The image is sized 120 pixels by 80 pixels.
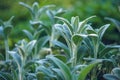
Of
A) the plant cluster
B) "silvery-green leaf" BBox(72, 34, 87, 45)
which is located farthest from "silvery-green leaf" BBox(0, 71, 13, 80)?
"silvery-green leaf" BBox(72, 34, 87, 45)

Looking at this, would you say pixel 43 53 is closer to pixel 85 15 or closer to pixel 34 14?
pixel 34 14

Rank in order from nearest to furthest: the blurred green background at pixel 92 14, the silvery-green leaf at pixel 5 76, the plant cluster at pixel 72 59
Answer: the plant cluster at pixel 72 59 → the silvery-green leaf at pixel 5 76 → the blurred green background at pixel 92 14

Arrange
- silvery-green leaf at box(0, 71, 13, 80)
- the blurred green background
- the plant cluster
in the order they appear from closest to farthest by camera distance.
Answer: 1. the plant cluster
2. silvery-green leaf at box(0, 71, 13, 80)
3. the blurred green background

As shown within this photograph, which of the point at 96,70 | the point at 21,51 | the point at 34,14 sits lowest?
the point at 96,70

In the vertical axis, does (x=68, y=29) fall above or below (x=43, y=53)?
above

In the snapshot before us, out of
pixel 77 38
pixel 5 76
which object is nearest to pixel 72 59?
pixel 77 38

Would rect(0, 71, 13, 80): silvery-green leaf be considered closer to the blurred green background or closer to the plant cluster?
the plant cluster

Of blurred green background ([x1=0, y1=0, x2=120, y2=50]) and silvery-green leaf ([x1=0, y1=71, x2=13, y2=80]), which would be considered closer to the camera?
silvery-green leaf ([x1=0, y1=71, x2=13, y2=80])

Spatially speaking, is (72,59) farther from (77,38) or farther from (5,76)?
(5,76)

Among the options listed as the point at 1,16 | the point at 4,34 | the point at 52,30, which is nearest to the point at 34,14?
the point at 52,30

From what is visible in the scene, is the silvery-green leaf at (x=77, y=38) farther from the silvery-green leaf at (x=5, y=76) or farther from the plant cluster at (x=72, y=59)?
the silvery-green leaf at (x=5, y=76)

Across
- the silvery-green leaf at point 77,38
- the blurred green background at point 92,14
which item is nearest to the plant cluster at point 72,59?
the silvery-green leaf at point 77,38
